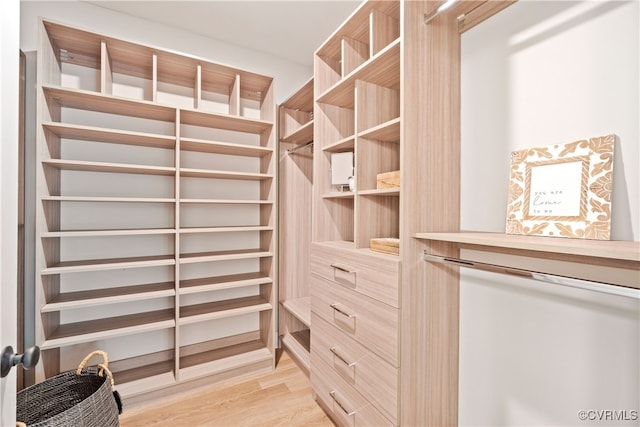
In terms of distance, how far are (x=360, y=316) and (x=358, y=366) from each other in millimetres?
253

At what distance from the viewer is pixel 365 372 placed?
140 centimetres

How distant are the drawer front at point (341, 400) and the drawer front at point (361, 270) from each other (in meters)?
0.53

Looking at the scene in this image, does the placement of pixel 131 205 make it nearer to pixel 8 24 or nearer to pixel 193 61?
pixel 193 61

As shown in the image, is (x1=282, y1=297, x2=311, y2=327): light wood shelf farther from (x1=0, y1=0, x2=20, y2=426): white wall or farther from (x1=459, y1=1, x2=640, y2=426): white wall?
(x1=0, y1=0, x2=20, y2=426): white wall

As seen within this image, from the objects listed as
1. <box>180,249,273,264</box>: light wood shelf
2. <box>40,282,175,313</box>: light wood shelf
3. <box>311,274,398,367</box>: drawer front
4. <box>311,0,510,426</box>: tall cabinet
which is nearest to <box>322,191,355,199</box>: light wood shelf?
<box>311,0,510,426</box>: tall cabinet

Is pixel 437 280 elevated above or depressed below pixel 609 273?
below

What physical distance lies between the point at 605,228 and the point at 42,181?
2556 mm

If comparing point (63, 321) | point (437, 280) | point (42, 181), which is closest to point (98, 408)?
point (63, 321)

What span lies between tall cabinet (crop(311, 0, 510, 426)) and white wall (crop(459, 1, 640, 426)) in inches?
3.4

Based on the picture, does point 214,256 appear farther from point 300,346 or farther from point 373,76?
point 373,76

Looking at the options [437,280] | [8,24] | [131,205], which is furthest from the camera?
[131,205]

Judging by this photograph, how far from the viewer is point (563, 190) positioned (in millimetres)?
998

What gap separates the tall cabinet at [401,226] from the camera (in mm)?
1247

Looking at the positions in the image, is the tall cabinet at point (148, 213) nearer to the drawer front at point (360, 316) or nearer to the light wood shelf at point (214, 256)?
the light wood shelf at point (214, 256)
